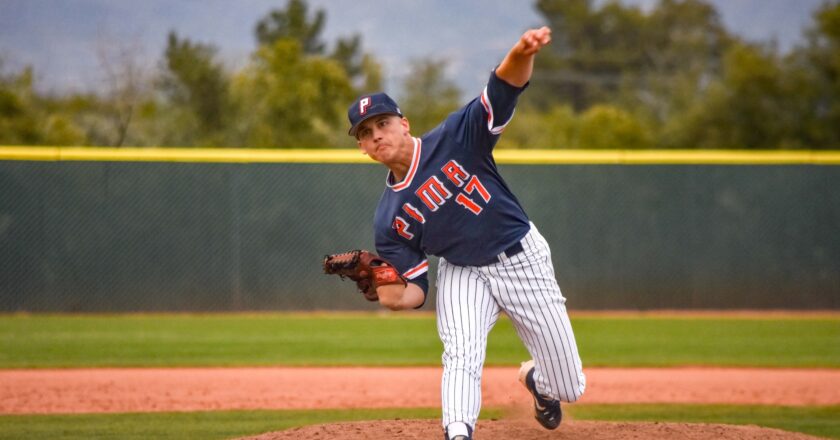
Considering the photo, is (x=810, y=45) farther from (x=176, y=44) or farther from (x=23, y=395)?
(x=23, y=395)

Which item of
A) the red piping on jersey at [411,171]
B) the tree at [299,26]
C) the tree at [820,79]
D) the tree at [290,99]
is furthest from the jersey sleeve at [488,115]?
the tree at [299,26]

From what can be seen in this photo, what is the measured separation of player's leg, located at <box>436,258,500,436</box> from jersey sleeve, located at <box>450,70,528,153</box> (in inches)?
23.5

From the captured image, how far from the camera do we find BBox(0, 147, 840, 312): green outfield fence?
12414mm

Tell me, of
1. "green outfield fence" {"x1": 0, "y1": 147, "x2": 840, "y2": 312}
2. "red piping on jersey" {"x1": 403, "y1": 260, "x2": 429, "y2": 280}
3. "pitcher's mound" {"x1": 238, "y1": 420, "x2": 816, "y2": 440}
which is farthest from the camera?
"green outfield fence" {"x1": 0, "y1": 147, "x2": 840, "y2": 312}

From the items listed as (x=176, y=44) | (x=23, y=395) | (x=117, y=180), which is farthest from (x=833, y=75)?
(x=23, y=395)

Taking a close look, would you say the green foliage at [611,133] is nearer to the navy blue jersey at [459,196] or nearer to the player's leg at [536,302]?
the player's leg at [536,302]

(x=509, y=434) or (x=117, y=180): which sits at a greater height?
(x=117, y=180)

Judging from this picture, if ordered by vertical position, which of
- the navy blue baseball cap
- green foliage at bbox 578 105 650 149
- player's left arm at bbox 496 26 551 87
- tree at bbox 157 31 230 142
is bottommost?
the navy blue baseball cap

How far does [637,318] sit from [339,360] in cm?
497

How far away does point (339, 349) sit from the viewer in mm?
10055

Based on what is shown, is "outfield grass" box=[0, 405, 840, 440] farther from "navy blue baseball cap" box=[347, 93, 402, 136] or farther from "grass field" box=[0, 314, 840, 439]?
"navy blue baseball cap" box=[347, 93, 402, 136]

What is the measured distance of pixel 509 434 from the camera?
5.10 m

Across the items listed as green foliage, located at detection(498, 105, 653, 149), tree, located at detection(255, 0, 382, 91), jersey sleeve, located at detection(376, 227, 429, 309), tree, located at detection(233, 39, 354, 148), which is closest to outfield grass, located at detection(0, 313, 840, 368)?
jersey sleeve, located at detection(376, 227, 429, 309)

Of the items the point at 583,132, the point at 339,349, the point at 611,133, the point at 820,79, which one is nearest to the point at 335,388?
the point at 339,349
